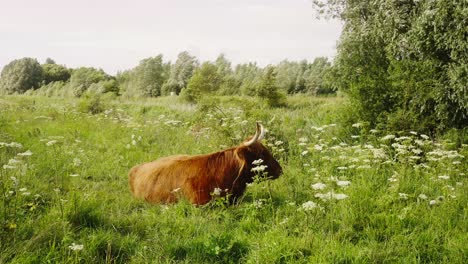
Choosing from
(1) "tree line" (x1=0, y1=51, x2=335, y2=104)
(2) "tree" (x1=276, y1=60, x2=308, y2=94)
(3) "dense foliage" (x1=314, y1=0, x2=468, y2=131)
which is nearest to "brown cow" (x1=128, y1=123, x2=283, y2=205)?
(3) "dense foliage" (x1=314, y1=0, x2=468, y2=131)

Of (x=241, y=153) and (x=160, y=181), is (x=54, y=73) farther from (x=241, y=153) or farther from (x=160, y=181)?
(x=241, y=153)

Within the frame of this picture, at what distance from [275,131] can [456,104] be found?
3.92m

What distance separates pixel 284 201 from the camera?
17.7 feet

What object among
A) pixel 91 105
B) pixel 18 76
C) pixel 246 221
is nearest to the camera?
pixel 246 221

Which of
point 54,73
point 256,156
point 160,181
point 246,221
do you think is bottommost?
point 246,221

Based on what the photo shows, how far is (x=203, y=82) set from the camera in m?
23.2

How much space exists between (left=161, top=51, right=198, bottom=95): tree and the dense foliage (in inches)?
1177

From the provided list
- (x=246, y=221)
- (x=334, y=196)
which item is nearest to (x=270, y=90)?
(x=246, y=221)

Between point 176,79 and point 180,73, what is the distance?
2.52 ft

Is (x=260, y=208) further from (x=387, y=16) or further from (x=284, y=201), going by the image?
(x=387, y=16)

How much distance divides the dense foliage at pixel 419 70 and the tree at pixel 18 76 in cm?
5524

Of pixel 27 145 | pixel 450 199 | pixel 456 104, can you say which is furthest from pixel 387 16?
pixel 27 145

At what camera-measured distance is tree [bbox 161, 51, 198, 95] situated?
129 feet

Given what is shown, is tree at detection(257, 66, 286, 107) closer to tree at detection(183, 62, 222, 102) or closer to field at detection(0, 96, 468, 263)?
tree at detection(183, 62, 222, 102)
